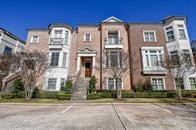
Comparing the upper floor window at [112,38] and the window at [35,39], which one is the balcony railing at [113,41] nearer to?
the upper floor window at [112,38]

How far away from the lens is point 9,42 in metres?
25.1

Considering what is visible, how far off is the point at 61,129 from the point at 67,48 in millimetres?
18661

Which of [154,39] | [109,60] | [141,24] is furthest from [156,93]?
[141,24]

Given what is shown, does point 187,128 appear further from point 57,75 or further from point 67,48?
point 67,48

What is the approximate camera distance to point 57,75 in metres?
20.8

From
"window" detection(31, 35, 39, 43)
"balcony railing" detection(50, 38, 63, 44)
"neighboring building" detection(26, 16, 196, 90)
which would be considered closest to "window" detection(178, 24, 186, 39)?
"neighboring building" detection(26, 16, 196, 90)

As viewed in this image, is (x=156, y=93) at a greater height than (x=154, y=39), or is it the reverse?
(x=154, y=39)

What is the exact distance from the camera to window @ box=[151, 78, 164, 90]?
1947cm

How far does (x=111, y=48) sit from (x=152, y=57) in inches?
260

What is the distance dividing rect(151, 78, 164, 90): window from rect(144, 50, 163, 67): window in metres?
2.26

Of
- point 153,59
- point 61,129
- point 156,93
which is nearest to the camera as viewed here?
point 61,129

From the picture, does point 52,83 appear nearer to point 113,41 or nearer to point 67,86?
point 67,86

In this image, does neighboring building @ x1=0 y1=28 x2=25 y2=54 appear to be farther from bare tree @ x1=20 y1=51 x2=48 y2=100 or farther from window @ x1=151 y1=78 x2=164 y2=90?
window @ x1=151 y1=78 x2=164 y2=90

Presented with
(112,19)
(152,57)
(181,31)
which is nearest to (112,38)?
(112,19)
